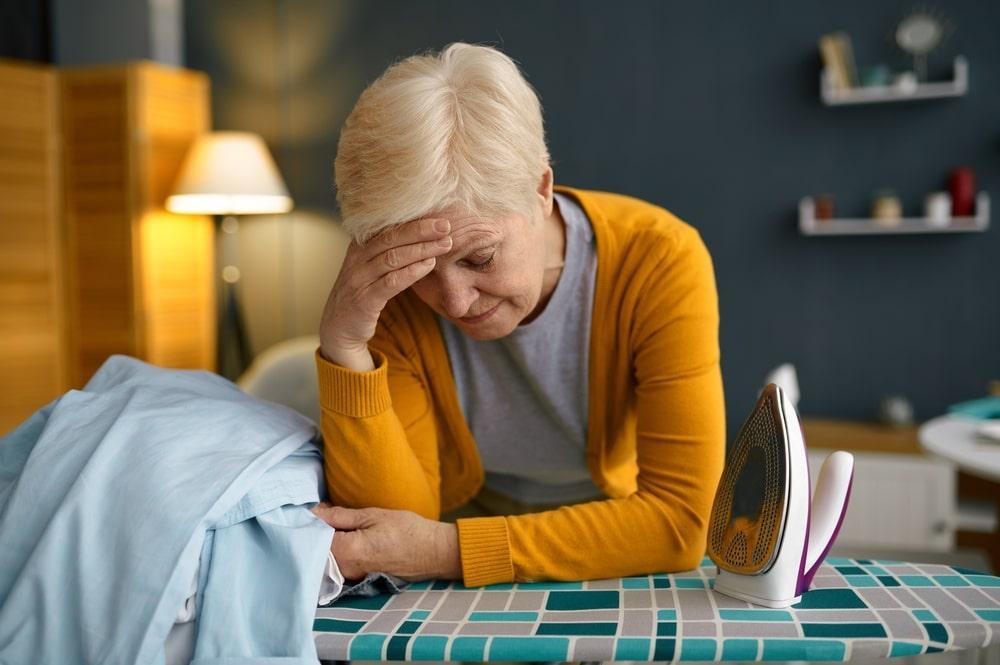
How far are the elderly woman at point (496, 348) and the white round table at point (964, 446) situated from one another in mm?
1087

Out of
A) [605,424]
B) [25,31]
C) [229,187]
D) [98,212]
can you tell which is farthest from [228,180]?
[605,424]

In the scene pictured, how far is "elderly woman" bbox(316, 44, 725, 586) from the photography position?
1.01 metres

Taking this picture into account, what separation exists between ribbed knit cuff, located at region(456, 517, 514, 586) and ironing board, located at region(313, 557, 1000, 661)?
0.02m

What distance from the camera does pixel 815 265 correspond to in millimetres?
3736

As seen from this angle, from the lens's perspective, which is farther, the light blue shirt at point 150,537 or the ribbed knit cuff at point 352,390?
the ribbed knit cuff at point 352,390

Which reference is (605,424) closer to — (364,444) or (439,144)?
(364,444)

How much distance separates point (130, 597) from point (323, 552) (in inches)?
7.3

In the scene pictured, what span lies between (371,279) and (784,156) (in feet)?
10.0

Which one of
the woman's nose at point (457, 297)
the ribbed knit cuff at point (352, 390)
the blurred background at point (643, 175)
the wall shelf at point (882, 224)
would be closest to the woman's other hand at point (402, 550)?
the ribbed knit cuff at point (352, 390)

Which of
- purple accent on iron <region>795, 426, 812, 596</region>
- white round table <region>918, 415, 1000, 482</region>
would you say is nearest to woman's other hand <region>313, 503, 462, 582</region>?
purple accent on iron <region>795, 426, 812, 596</region>

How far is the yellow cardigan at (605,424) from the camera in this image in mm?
1021

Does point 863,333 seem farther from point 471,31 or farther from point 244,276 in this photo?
point 244,276

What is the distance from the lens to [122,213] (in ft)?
14.0

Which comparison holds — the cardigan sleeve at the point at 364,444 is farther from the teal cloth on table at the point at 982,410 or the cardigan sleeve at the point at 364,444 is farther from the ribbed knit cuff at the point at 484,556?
the teal cloth on table at the point at 982,410
